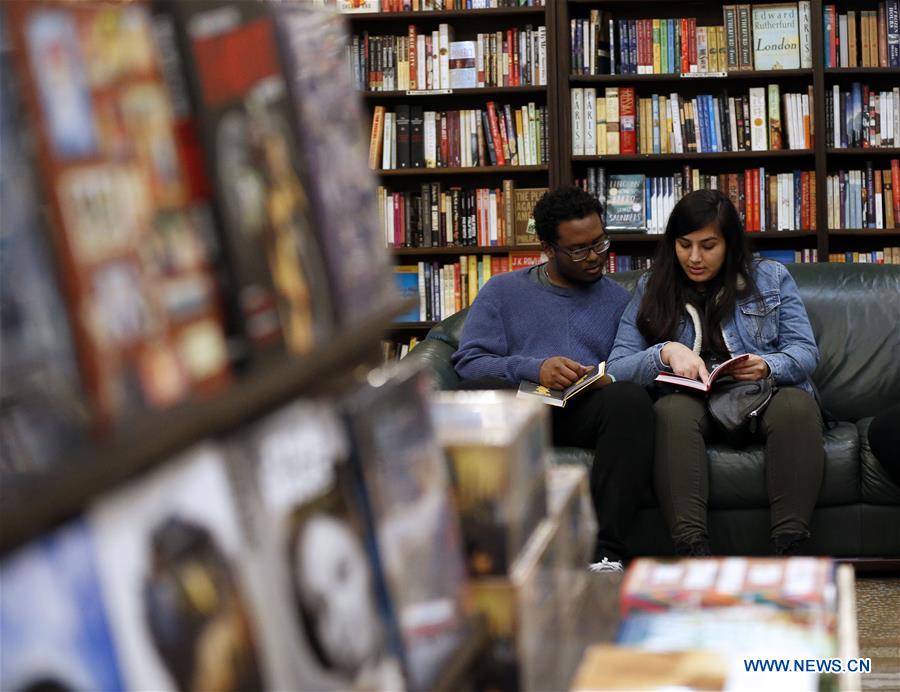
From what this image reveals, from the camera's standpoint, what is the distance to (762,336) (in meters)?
3.38

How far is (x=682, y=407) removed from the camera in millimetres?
3232

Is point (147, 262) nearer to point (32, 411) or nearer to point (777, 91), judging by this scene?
point (32, 411)

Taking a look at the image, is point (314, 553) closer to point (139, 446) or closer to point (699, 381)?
point (139, 446)

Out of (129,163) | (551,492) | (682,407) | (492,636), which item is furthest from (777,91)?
(129,163)

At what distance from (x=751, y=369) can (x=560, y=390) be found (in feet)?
1.67

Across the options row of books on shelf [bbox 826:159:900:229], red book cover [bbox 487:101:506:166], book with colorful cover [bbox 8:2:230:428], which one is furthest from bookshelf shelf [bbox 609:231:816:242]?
book with colorful cover [bbox 8:2:230:428]

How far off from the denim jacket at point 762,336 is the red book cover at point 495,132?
1580 millimetres

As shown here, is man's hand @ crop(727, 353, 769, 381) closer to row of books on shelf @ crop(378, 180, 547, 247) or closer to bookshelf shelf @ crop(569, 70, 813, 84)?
row of books on shelf @ crop(378, 180, 547, 247)

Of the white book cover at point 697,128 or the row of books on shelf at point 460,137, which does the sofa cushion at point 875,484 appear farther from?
the row of books on shelf at point 460,137

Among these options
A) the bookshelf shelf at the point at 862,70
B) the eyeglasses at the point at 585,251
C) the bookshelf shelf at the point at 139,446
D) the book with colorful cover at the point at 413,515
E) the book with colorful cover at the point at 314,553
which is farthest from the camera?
the bookshelf shelf at the point at 862,70

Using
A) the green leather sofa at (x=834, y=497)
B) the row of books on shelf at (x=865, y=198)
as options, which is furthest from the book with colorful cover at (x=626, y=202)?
the green leather sofa at (x=834, y=497)

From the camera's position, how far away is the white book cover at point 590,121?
485 cm

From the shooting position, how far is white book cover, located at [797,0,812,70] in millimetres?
4758

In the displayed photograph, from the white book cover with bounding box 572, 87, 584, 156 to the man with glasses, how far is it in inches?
52.1
